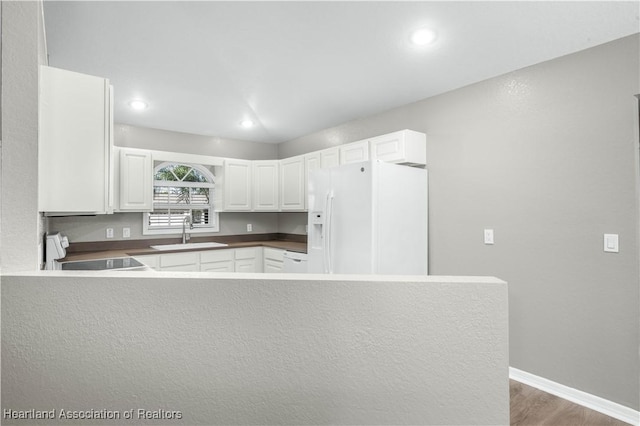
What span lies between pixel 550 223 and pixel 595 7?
136 centimetres

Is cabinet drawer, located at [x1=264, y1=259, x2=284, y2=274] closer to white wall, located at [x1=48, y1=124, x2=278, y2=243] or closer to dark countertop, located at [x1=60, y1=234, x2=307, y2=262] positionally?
dark countertop, located at [x1=60, y1=234, x2=307, y2=262]

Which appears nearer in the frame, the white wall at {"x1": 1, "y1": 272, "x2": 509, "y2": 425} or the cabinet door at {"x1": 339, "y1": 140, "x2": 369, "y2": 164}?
the white wall at {"x1": 1, "y1": 272, "x2": 509, "y2": 425}

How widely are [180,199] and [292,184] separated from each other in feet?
4.98

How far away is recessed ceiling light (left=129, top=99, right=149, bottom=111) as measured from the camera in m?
3.52

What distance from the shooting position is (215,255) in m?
4.24

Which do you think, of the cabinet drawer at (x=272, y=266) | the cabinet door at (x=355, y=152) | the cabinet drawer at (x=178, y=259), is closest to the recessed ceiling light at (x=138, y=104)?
the cabinet drawer at (x=178, y=259)

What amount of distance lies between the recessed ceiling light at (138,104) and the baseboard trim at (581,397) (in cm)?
417

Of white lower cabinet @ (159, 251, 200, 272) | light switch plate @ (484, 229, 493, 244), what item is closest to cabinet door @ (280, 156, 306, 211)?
white lower cabinet @ (159, 251, 200, 272)

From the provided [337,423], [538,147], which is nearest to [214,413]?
[337,423]

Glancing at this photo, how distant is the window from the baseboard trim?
3.91 meters

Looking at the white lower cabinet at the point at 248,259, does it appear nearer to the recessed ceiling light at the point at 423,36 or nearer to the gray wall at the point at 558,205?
the gray wall at the point at 558,205

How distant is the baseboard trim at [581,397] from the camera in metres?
2.15

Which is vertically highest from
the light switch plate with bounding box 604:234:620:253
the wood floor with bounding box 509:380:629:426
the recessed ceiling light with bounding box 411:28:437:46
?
the recessed ceiling light with bounding box 411:28:437:46

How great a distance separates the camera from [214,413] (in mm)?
982
